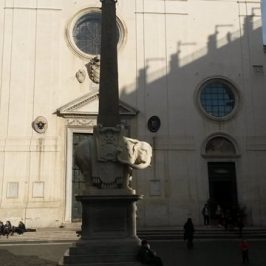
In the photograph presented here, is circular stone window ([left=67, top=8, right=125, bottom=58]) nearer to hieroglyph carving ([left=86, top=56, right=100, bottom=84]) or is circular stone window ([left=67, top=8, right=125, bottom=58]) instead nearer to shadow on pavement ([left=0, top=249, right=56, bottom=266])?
hieroglyph carving ([left=86, top=56, right=100, bottom=84])

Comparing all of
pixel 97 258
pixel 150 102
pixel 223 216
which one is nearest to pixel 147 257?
pixel 97 258

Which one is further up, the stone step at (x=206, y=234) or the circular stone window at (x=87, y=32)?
the circular stone window at (x=87, y=32)

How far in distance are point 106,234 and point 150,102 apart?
48.6ft

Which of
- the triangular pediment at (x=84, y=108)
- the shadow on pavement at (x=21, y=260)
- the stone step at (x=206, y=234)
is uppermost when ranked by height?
the triangular pediment at (x=84, y=108)

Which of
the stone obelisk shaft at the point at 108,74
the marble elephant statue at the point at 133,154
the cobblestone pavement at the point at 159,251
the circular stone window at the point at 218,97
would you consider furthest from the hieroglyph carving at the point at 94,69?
the marble elephant statue at the point at 133,154

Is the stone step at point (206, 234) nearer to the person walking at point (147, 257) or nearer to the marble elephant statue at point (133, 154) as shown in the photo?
the marble elephant statue at point (133, 154)

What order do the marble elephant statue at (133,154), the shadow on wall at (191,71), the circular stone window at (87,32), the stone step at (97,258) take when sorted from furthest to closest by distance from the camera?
the circular stone window at (87,32) → the shadow on wall at (191,71) → the marble elephant statue at (133,154) → the stone step at (97,258)

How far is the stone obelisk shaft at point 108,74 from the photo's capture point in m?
10.6

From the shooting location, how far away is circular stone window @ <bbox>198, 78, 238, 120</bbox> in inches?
968

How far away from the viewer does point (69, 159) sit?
2273 cm

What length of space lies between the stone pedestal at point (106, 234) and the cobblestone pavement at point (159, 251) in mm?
1905

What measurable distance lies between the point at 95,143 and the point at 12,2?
53.4ft

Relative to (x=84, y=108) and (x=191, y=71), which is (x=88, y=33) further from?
(x=191, y=71)

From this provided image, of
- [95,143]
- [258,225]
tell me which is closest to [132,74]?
[258,225]
